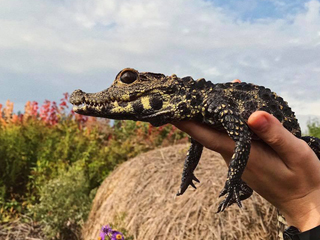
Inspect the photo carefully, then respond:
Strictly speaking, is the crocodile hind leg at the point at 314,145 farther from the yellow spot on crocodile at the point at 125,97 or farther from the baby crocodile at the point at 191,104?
the yellow spot on crocodile at the point at 125,97

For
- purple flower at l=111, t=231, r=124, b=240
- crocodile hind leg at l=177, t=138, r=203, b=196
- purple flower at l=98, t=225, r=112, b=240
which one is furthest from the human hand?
purple flower at l=98, t=225, r=112, b=240

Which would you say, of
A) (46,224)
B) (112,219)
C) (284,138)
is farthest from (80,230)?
(284,138)

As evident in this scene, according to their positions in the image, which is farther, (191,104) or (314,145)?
(314,145)

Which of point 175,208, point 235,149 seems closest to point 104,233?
point 175,208

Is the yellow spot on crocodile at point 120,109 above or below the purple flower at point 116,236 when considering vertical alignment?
above

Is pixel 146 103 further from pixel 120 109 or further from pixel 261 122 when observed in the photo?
pixel 261 122

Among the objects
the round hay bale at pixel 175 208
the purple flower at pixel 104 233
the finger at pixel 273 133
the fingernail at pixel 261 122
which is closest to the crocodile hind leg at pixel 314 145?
the finger at pixel 273 133
